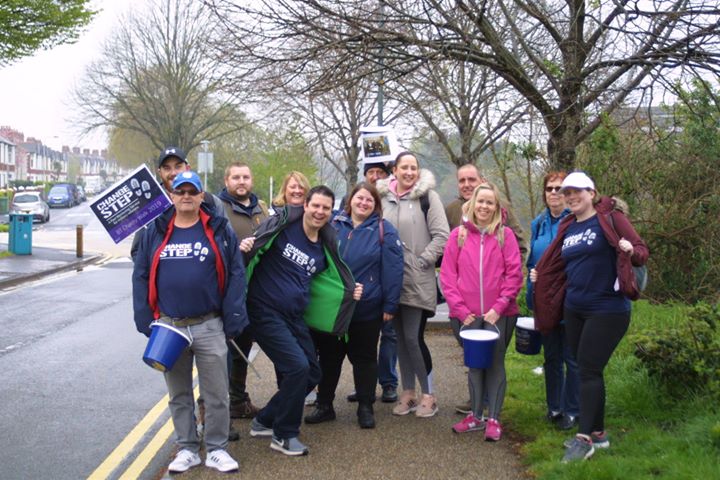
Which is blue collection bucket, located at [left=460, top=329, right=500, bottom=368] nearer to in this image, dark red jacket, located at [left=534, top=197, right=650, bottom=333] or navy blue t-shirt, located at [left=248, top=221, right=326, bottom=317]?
dark red jacket, located at [left=534, top=197, right=650, bottom=333]

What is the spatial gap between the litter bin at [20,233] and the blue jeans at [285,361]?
2012 centimetres

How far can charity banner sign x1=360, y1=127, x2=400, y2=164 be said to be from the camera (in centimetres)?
722

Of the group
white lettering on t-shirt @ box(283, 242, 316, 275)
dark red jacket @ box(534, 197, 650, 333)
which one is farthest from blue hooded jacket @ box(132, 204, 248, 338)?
dark red jacket @ box(534, 197, 650, 333)

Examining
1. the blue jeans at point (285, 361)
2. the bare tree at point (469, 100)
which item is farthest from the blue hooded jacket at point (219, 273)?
the bare tree at point (469, 100)

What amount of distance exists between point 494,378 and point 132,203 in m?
2.85

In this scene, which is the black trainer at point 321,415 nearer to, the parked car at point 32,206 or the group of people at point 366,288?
the group of people at point 366,288

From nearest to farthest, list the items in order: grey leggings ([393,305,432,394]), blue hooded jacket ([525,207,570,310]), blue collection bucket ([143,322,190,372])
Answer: blue collection bucket ([143,322,190,372]) < blue hooded jacket ([525,207,570,310]) < grey leggings ([393,305,432,394])

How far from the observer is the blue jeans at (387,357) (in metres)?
7.12

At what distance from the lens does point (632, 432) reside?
5344mm

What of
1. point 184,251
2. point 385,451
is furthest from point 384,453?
point 184,251

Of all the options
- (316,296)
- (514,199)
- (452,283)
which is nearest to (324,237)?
(316,296)

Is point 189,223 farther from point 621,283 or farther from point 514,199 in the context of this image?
point 514,199

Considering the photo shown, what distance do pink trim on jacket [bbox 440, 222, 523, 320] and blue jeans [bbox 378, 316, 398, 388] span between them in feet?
4.09

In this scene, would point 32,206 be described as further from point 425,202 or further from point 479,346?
point 479,346
